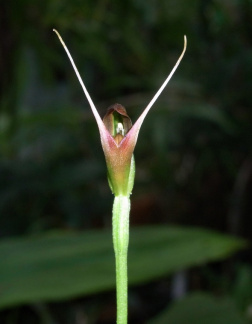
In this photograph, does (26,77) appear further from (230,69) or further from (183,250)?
(183,250)

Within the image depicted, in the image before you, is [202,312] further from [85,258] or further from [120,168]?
[120,168]

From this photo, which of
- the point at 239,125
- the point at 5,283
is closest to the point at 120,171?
the point at 5,283

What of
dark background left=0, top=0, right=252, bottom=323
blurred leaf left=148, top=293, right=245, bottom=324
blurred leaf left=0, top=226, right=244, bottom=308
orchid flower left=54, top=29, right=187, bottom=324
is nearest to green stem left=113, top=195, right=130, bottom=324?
orchid flower left=54, top=29, right=187, bottom=324

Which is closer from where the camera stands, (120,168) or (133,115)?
(120,168)

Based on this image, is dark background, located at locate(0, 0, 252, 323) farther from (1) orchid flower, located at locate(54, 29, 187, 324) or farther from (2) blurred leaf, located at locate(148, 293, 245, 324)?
(1) orchid flower, located at locate(54, 29, 187, 324)

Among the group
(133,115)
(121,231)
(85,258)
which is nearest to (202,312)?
(85,258)

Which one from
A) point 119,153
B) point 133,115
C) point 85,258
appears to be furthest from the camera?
point 133,115
